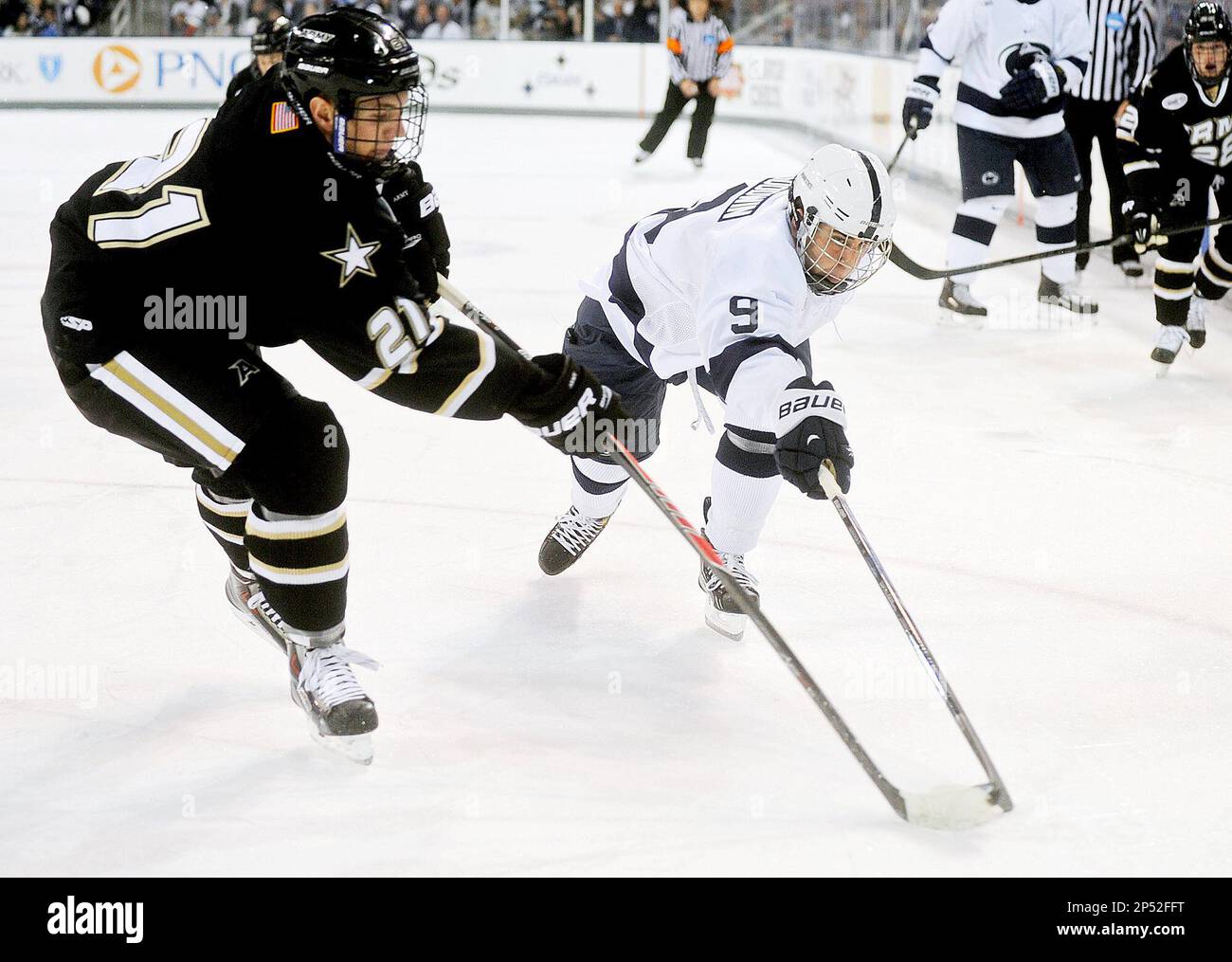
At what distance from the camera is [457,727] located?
7.20ft

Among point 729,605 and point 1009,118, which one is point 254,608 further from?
point 1009,118

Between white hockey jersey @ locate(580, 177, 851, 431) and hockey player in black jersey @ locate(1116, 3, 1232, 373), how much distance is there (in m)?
2.13

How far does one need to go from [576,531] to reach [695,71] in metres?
6.77

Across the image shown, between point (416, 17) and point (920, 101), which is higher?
point (416, 17)

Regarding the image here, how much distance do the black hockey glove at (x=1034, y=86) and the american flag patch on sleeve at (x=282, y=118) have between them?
376cm

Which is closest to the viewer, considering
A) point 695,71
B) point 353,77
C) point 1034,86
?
point 353,77

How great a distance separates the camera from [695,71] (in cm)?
900

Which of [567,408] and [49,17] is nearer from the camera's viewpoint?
[567,408]

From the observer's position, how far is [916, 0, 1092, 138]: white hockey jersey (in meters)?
5.09

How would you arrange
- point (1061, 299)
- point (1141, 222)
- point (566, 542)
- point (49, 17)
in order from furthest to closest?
point (49, 17) → point (1061, 299) → point (1141, 222) → point (566, 542)

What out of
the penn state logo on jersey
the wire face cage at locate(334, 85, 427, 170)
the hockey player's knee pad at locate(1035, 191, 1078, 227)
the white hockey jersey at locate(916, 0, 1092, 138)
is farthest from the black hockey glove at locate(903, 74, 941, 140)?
the wire face cage at locate(334, 85, 427, 170)

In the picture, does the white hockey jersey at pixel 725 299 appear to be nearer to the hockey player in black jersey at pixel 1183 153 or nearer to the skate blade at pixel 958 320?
the hockey player in black jersey at pixel 1183 153

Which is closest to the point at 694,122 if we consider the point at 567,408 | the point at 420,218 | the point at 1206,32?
the point at 1206,32

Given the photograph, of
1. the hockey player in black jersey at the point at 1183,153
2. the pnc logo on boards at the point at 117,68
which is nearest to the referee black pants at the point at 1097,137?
the hockey player in black jersey at the point at 1183,153
